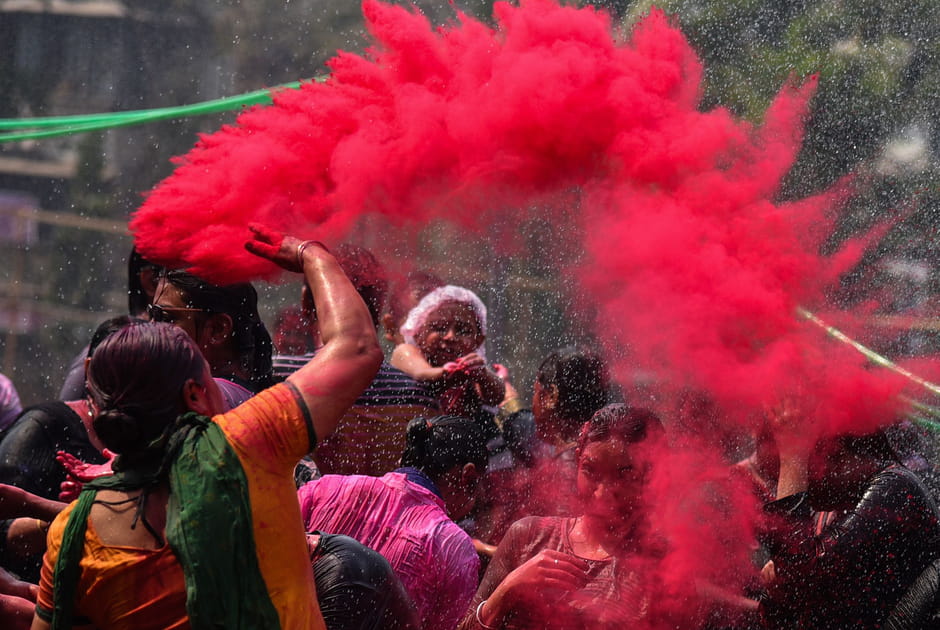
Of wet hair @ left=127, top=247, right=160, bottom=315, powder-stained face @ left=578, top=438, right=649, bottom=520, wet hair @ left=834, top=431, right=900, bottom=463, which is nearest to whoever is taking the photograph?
powder-stained face @ left=578, top=438, right=649, bottom=520

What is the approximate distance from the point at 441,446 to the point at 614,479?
69cm

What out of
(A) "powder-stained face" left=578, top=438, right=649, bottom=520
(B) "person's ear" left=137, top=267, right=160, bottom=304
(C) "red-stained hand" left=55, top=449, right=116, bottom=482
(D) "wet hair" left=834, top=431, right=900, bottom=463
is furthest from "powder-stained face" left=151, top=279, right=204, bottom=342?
(D) "wet hair" left=834, top=431, right=900, bottom=463

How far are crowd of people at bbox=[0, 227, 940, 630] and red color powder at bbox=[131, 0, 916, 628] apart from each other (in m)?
0.16

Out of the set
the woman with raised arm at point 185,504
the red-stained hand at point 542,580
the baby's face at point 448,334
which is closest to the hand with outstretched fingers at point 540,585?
the red-stained hand at point 542,580

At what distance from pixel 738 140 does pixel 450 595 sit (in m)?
1.57

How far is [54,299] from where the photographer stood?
12.5m

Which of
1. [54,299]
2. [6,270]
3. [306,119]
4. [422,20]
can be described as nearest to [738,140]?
[422,20]

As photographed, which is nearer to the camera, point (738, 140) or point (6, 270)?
point (738, 140)

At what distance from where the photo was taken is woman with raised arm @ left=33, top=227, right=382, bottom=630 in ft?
5.89

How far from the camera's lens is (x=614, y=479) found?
9.06 ft

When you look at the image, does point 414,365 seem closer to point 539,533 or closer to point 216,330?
point 216,330

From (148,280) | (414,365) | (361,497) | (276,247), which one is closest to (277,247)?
(276,247)

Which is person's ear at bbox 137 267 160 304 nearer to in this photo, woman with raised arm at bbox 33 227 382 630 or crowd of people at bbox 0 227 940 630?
crowd of people at bbox 0 227 940 630

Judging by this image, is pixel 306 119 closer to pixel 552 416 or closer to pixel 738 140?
pixel 738 140
